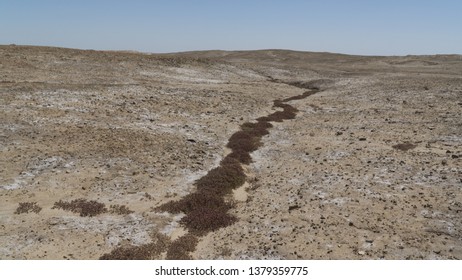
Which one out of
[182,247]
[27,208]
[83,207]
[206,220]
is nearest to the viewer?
[182,247]

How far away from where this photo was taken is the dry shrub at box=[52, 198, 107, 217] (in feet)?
57.4

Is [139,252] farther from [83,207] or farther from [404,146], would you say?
[404,146]

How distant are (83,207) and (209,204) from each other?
594 centimetres

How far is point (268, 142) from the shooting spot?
31188mm

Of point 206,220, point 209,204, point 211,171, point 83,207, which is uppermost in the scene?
point 211,171

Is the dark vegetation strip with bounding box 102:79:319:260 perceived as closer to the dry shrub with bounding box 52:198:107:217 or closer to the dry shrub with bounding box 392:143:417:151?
the dry shrub with bounding box 52:198:107:217

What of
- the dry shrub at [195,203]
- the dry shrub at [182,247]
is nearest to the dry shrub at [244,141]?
the dry shrub at [195,203]

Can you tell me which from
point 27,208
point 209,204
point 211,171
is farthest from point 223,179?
point 27,208

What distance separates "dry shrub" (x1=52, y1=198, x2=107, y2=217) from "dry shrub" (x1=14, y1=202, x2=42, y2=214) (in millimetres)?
748

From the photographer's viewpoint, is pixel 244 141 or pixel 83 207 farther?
pixel 244 141

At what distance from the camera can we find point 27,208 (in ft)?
56.3

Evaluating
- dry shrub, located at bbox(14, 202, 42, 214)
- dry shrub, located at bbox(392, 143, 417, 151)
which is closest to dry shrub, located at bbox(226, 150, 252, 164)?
dry shrub, located at bbox(392, 143, 417, 151)

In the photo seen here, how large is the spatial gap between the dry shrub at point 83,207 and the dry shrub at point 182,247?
14.9ft

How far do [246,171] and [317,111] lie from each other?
22.3 meters
